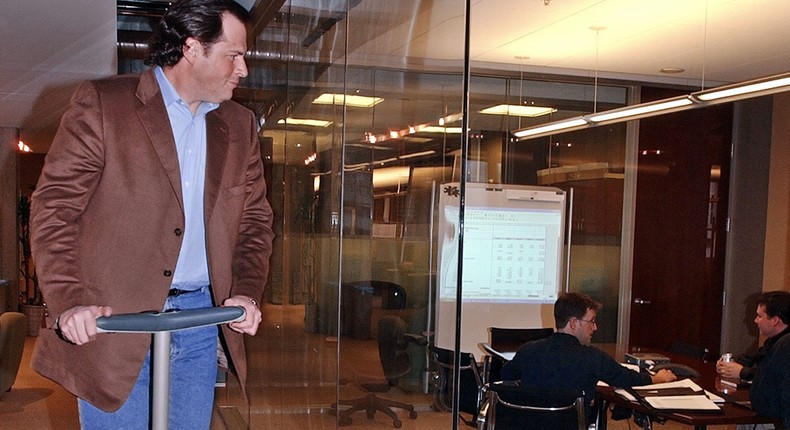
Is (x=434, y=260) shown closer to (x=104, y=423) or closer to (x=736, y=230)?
(x=104, y=423)

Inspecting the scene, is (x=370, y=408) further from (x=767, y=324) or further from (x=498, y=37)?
(x=498, y=37)

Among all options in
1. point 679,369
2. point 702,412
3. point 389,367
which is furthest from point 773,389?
point 389,367

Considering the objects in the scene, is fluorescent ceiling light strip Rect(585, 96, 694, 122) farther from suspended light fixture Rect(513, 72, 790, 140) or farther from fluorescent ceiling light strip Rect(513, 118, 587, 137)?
fluorescent ceiling light strip Rect(513, 118, 587, 137)

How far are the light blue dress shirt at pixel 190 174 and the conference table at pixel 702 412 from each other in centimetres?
248

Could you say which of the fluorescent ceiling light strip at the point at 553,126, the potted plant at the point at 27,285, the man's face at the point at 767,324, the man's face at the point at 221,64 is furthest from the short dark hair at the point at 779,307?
the potted plant at the point at 27,285

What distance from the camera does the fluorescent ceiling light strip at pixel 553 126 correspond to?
674 cm

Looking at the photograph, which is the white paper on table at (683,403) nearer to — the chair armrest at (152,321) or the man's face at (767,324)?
the man's face at (767,324)

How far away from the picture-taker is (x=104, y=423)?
5.47 ft

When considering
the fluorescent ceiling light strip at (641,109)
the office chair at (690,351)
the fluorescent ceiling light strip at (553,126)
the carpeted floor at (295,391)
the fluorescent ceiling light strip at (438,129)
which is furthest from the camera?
the fluorescent ceiling light strip at (553,126)

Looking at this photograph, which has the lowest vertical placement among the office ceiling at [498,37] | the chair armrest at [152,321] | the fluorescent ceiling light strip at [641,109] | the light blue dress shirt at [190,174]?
the chair armrest at [152,321]

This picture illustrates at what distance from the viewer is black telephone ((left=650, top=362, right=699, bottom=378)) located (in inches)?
173

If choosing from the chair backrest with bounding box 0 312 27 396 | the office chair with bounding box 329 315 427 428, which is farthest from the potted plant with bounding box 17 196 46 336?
the office chair with bounding box 329 315 427 428

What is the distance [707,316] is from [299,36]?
639 cm

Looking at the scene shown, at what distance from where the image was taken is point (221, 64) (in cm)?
172
